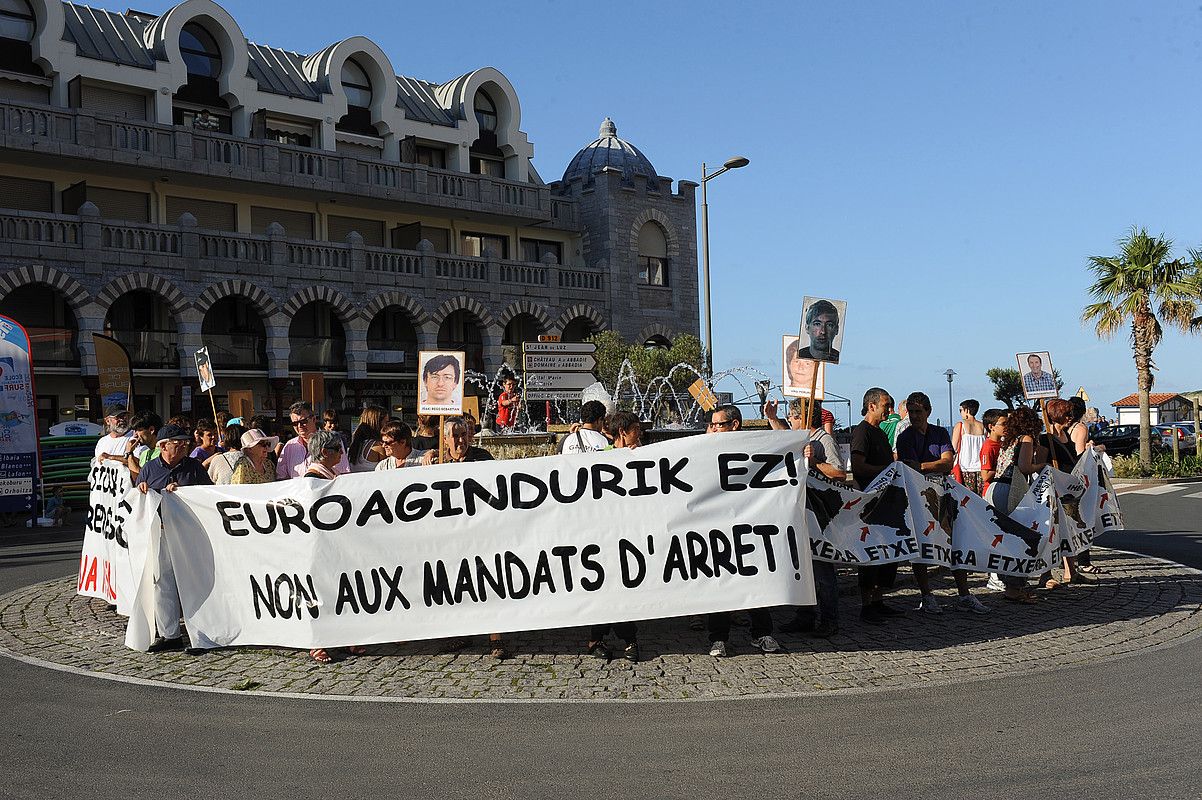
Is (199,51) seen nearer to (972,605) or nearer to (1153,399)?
(972,605)

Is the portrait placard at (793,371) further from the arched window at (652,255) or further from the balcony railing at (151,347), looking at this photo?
the arched window at (652,255)

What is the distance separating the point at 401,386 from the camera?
3550 cm

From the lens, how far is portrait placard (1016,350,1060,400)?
17.0 meters

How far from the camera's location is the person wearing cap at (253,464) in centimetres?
877

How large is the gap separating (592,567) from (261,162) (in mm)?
27449

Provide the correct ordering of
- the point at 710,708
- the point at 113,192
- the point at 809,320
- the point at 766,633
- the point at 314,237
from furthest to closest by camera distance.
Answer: the point at 314,237 < the point at 113,192 < the point at 809,320 < the point at 766,633 < the point at 710,708

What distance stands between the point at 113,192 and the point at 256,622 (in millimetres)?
26746

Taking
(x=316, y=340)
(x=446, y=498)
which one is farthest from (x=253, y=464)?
(x=316, y=340)

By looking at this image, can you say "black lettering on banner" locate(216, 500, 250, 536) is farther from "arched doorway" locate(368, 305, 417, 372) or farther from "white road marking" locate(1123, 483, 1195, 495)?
"arched doorway" locate(368, 305, 417, 372)

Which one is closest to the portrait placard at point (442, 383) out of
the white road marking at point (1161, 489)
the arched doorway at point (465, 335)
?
the white road marking at point (1161, 489)

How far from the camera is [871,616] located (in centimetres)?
887

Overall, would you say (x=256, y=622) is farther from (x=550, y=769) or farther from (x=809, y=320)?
(x=809, y=320)

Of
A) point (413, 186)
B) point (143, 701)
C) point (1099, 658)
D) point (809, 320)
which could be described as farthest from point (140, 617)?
point (413, 186)

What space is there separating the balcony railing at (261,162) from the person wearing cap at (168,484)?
891 inches
